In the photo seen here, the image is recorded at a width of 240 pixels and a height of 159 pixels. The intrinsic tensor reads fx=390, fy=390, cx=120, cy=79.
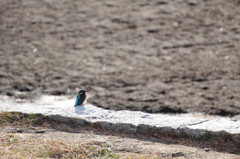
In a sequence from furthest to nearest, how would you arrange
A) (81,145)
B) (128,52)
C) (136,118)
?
(128,52) < (136,118) < (81,145)

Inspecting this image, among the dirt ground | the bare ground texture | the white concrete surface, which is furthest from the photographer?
the bare ground texture

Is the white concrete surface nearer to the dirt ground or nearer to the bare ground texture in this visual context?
the dirt ground

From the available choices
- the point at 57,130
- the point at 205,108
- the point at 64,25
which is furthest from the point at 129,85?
the point at 64,25

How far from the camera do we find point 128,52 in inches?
260

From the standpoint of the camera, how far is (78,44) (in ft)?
22.8

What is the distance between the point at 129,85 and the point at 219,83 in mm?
1243

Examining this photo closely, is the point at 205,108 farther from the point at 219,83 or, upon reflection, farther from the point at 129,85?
the point at 129,85

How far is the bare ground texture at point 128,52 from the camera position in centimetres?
520

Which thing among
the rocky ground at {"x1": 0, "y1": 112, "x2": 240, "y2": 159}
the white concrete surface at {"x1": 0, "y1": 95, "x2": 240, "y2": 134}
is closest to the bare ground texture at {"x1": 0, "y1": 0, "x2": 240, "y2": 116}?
the white concrete surface at {"x1": 0, "y1": 95, "x2": 240, "y2": 134}

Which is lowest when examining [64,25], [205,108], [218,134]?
[205,108]

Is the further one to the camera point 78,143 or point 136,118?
point 136,118

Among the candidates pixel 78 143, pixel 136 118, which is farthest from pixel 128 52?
pixel 78 143

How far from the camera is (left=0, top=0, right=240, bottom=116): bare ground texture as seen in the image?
17.0 feet

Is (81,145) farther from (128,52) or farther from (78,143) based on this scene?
(128,52)
